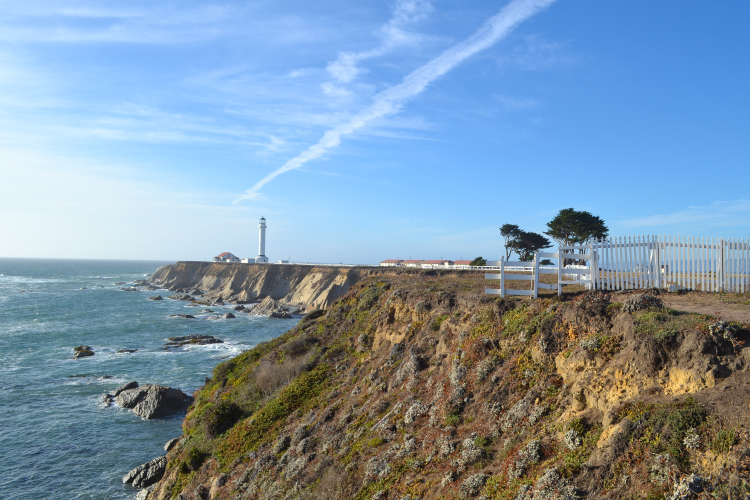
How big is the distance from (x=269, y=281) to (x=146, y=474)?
68.1m

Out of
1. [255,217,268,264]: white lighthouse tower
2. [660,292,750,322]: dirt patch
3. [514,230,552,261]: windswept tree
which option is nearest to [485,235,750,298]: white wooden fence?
[660,292,750,322]: dirt patch

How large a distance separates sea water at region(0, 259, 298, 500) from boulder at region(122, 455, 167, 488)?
16.7 inches

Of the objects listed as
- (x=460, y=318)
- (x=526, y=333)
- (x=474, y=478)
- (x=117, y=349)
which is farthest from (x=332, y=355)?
(x=117, y=349)

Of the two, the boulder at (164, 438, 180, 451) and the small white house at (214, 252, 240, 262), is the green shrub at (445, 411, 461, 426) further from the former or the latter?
the small white house at (214, 252, 240, 262)

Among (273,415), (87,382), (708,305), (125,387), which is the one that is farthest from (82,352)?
(708,305)

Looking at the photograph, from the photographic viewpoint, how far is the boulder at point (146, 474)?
1931 centimetres

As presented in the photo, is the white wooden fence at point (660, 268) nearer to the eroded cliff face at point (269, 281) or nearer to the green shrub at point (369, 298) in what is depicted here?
the green shrub at point (369, 298)

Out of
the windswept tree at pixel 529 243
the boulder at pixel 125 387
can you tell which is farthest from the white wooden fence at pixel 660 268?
the windswept tree at pixel 529 243

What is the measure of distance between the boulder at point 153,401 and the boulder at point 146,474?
6721 mm

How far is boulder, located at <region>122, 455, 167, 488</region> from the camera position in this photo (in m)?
19.3

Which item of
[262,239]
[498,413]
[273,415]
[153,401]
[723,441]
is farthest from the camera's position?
[262,239]

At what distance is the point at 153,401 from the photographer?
2673 centimetres

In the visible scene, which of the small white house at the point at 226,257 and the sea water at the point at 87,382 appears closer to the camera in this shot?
the sea water at the point at 87,382

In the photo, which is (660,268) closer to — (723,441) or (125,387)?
(723,441)
